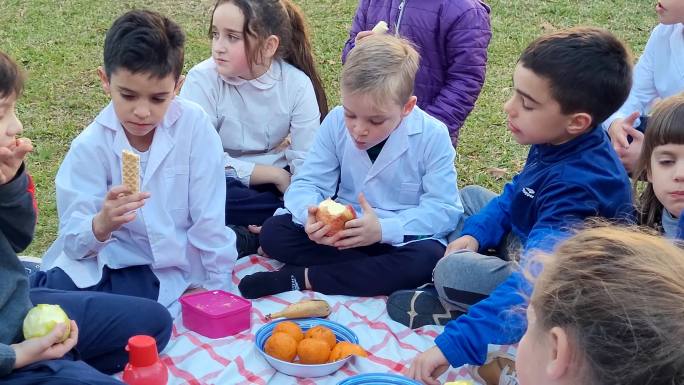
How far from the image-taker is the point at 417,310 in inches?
134

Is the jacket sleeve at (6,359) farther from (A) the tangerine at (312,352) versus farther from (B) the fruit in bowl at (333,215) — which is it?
(B) the fruit in bowl at (333,215)

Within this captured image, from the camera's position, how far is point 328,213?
3.51 meters

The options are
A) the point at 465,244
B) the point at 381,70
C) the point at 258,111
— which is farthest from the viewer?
the point at 258,111

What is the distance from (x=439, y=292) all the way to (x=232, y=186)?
1.31m

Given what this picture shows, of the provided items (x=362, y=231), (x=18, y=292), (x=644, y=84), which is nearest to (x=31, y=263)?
(x=18, y=292)

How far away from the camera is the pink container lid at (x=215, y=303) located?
322 centimetres

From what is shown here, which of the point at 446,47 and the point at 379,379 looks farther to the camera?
the point at 446,47

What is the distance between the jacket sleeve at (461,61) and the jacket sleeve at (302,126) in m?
0.67

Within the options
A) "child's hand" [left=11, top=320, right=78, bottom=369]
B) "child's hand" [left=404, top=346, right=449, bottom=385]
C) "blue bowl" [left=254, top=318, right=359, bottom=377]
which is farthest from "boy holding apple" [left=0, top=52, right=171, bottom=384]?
"child's hand" [left=404, top=346, right=449, bottom=385]

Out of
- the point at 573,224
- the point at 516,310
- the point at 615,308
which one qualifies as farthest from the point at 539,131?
the point at 615,308

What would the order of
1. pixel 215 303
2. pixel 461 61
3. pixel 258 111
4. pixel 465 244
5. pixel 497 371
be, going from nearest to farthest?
pixel 497 371, pixel 215 303, pixel 465 244, pixel 258 111, pixel 461 61

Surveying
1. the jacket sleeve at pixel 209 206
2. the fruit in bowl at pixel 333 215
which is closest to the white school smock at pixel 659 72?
the fruit in bowl at pixel 333 215

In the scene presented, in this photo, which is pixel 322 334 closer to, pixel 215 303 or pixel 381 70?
pixel 215 303

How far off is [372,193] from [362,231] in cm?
32
